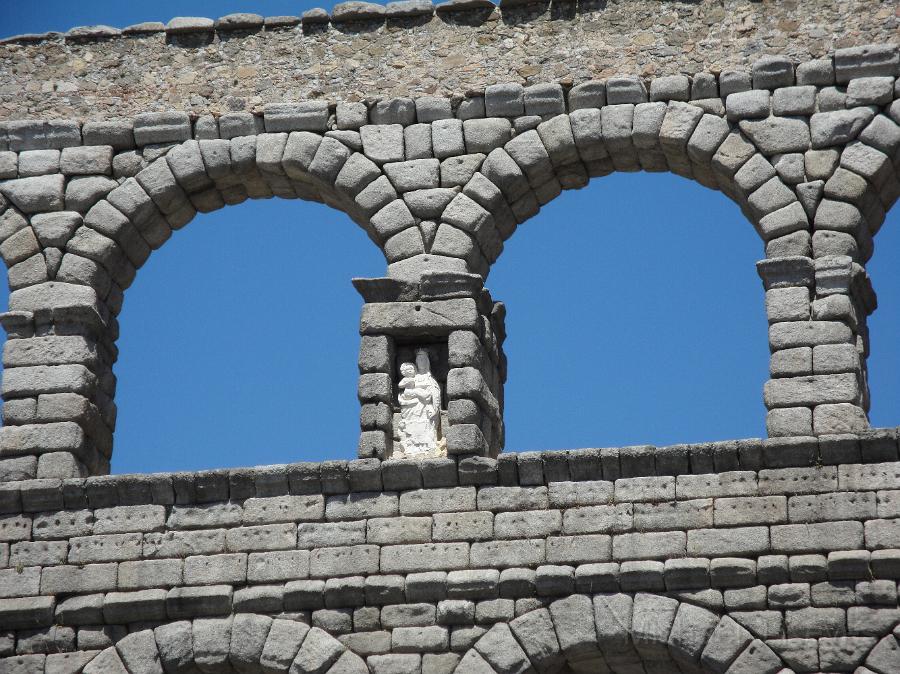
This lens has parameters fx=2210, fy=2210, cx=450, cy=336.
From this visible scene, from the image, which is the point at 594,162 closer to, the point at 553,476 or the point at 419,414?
the point at 419,414

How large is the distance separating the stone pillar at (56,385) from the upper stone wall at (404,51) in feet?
6.23

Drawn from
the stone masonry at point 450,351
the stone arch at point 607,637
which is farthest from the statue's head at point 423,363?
the stone arch at point 607,637

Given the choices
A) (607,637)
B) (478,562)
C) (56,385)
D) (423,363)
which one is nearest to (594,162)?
(423,363)

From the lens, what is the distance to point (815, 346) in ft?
56.9

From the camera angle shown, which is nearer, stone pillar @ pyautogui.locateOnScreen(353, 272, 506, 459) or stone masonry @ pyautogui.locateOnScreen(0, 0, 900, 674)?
stone masonry @ pyautogui.locateOnScreen(0, 0, 900, 674)

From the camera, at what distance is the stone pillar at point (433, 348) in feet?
57.9

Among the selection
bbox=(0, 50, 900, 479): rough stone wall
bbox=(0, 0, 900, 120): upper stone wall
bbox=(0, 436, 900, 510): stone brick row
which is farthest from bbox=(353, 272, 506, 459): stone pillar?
bbox=(0, 0, 900, 120): upper stone wall

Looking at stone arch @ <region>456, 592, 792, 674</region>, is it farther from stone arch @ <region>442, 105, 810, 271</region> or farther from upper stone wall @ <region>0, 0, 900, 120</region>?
upper stone wall @ <region>0, 0, 900, 120</region>

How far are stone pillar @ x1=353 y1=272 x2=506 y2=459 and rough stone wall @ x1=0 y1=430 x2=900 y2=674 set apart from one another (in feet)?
1.30

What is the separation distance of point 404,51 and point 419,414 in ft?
11.2

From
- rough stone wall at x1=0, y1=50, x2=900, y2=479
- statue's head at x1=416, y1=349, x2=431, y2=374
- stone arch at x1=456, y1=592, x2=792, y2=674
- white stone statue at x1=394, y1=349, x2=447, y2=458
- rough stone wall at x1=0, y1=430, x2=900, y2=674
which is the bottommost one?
stone arch at x1=456, y1=592, x2=792, y2=674

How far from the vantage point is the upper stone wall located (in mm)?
18641

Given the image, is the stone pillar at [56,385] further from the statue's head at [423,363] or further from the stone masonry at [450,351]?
the statue's head at [423,363]

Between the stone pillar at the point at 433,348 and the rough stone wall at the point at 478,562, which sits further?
the stone pillar at the point at 433,348
